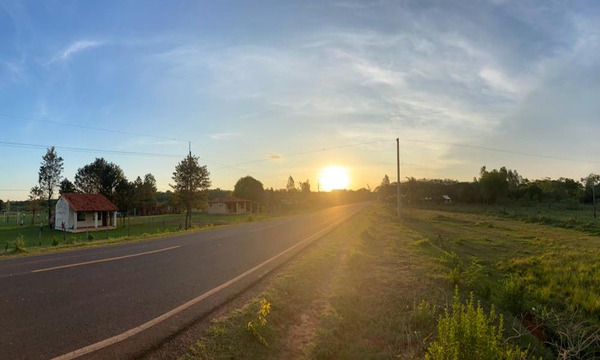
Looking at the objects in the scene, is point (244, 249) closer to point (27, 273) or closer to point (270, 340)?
point (27, 273)

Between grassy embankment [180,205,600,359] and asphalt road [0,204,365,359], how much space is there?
118 cm

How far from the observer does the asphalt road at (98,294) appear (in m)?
4.62

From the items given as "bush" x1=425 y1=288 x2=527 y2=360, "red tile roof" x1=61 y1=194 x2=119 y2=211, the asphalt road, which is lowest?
the asphalt road

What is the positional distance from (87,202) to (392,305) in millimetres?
49558

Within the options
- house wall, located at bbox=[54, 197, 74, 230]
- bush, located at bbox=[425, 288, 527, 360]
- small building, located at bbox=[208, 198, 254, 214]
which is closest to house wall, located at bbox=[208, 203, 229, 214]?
small building, located at bbox=[208, 198, 254, 214]

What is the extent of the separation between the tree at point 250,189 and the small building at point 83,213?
4481cm

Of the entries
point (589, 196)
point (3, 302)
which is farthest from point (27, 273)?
point (589, 196)

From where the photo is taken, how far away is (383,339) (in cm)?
579

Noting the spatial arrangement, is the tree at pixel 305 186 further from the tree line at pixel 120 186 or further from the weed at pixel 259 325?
the weed at pixel 259 325

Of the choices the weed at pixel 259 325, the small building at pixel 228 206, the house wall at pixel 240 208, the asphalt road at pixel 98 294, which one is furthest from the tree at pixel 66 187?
the weed at pixel 259 325

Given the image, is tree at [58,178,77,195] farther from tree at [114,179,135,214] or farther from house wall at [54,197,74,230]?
house wall at [54,197,74,230]

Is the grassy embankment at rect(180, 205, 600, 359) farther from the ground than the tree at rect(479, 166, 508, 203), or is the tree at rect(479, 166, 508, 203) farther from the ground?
the tree at rect(479, 166, 508, 203)

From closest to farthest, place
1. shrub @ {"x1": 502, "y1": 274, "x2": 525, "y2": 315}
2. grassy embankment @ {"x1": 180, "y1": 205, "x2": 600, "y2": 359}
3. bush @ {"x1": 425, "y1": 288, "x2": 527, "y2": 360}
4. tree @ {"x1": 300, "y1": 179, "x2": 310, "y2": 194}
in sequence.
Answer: bush @ {"x1": 425, "y1": 288, "x2": 527, "y2": 360} → grassy embankment @ {"x1": 180, "y1": 205, "x2": 600, "y2": 359} → shrub @ {"x1": 502, "y1": 274, "x2": 525, "y2": 315} → tree @ {"x1": 300, "y1": 179, "x2": 310, "y2": 194}

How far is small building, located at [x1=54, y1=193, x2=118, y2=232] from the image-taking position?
147ft
